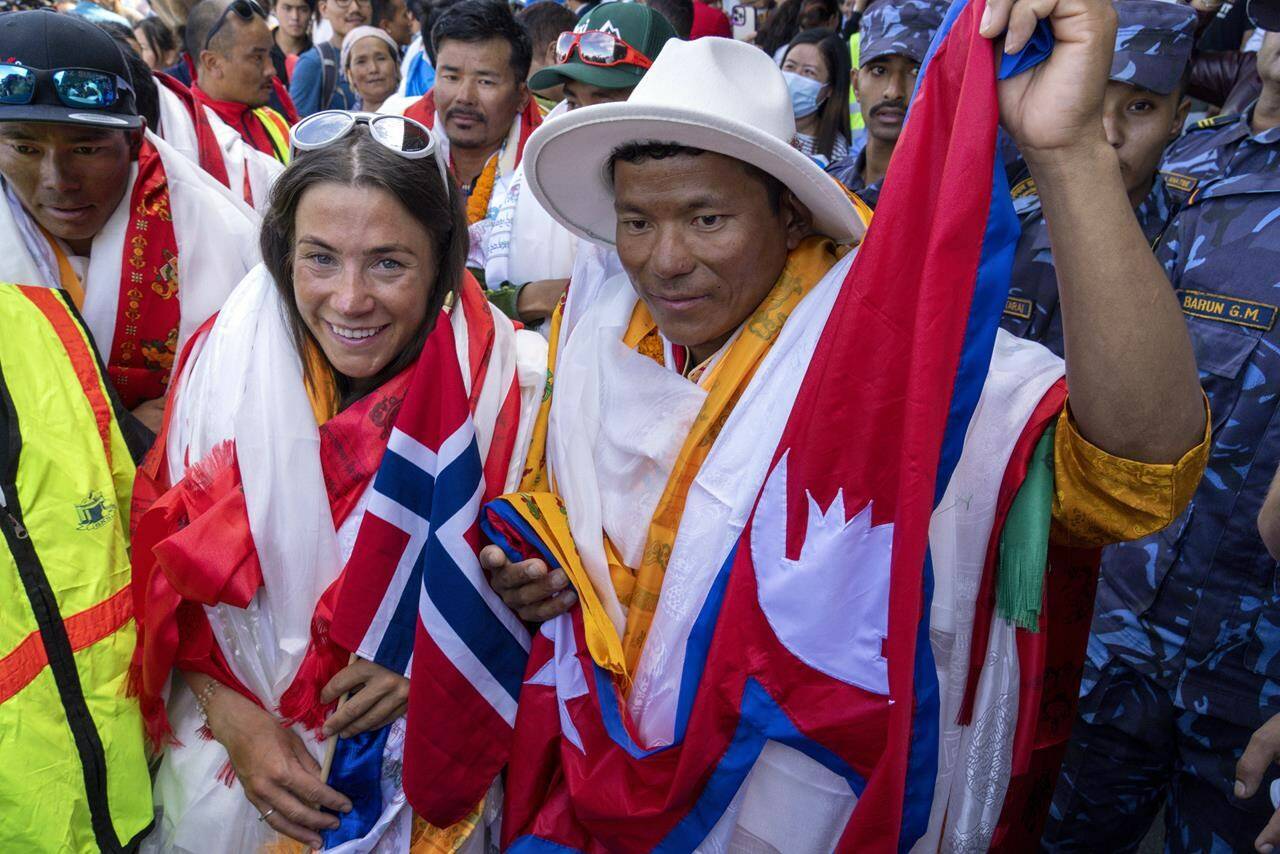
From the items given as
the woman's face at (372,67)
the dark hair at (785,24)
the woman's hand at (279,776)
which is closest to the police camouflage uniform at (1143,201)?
the woman's hand at (279,776)

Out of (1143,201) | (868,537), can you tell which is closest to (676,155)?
(868,537)

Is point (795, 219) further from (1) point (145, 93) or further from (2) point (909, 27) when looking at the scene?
(1) point (145, 93)

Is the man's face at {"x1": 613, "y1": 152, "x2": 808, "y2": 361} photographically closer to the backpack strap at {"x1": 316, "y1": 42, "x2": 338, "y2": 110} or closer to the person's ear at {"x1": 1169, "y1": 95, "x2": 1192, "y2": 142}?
the person's ear at {"x1": 1169, "y1": 95, "x2": 1192, "y2": 142}

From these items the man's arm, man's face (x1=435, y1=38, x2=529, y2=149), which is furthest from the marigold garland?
the man's arm

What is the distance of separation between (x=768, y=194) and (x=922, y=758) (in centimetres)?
103

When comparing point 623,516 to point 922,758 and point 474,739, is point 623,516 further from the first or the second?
point 922,758

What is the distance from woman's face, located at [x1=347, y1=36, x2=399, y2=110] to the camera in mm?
6918

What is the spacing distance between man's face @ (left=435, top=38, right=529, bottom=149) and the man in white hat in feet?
6.30

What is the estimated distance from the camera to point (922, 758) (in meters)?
1.53

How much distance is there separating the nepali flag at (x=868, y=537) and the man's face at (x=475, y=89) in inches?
106

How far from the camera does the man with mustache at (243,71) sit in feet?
15.6

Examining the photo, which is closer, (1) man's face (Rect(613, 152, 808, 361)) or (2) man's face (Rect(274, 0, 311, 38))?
(1) man's face (Rect(613, 152, 808, 361))

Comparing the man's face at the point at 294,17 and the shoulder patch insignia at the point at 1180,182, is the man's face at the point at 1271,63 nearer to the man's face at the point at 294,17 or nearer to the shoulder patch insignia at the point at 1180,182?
the shoulder patch insignia at the point at 1180,182

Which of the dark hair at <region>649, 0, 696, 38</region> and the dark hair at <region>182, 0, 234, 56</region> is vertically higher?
the dark hair at <region>649, 0, 696, 38</region>
